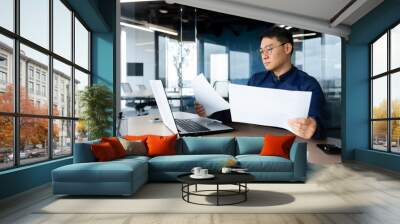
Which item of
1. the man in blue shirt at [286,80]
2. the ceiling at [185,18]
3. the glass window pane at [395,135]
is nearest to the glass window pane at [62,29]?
the ceiling at [185,18]

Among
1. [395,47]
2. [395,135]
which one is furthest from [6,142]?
[395,47]

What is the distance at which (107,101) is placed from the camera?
26.2 feet

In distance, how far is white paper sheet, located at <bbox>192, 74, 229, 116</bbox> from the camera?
355 inches

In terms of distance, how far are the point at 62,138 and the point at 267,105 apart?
4.34 metres

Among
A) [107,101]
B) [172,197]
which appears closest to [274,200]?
[172,197]

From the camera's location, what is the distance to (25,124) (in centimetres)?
562

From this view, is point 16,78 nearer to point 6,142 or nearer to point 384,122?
point 6,142

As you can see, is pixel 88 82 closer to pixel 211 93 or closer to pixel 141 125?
pixel 141 125

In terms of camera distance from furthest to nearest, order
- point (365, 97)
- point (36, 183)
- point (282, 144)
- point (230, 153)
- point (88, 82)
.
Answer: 1. point (365, 97)
2. point (88, 82)
3. point (230, 153)
4. point (282, 144)
5. point (36, 183)

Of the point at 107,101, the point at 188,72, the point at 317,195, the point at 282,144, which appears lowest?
the point at 317,195

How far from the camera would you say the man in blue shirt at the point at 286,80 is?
889 centimetres

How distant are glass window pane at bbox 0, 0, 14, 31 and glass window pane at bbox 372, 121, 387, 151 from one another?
7.48 metres

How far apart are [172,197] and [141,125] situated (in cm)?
405

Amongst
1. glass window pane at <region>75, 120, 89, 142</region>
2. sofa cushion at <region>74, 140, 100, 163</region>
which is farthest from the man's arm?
sofa cushion at <region>74, 140, 100, 163</region>
